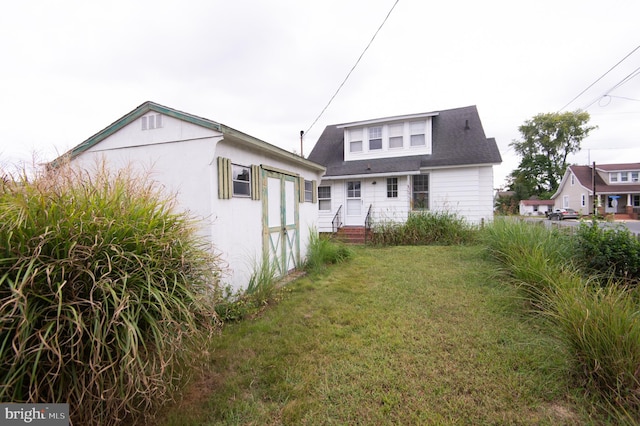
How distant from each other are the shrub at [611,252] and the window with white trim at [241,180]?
5.62m

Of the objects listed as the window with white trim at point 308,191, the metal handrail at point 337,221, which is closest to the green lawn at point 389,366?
the window with white trim at point 308,191

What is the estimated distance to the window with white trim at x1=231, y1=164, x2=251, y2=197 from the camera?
4.45 meters

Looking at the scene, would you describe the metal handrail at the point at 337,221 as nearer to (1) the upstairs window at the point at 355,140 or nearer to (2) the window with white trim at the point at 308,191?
(1) the upstairs window at the point at 355,140

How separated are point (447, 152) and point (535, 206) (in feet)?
129

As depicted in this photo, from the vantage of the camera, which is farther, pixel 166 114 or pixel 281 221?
pixel 281 221

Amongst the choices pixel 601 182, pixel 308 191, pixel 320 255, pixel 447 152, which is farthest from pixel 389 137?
pixel 601 182

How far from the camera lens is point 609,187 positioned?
27172mm

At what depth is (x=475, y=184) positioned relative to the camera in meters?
10.7

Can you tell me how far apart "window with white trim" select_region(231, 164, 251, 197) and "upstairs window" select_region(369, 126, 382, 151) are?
952 cm

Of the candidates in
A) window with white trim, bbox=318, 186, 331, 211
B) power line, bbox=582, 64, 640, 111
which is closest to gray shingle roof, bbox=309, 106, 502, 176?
window with white trim, bbox=318, 186, 331, 211

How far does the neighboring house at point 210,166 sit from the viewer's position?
12.7 ft

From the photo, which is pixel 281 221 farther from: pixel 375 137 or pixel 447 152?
pixel 447 152

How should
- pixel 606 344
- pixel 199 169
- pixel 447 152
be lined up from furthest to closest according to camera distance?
pixel 447 152, pixel 199 169, pixel 606 344

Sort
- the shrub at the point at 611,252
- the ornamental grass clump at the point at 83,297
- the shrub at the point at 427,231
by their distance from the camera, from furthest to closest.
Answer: the shrub at the point at 427,231
the shrub at the point at 611,252
the ornamental grass clump at the point at 83,297
